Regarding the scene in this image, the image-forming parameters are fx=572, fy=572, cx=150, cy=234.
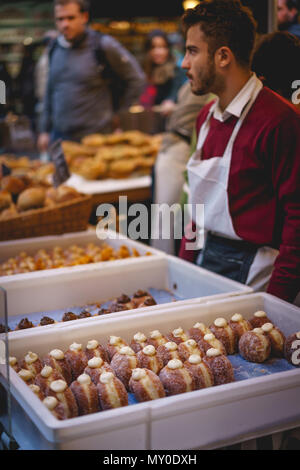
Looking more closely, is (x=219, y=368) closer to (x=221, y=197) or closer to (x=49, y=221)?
(x=221, y=197)

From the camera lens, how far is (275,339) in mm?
1712

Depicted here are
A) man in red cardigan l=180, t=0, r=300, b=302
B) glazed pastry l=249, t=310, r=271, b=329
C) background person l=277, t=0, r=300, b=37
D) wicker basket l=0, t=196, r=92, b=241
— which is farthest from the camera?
wicker basket l=0, t=196, r=92, b=241

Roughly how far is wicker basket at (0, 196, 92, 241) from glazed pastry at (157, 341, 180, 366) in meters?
1.52

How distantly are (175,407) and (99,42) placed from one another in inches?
172

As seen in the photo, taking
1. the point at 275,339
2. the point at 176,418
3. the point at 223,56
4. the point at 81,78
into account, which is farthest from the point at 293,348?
the point at 81,78

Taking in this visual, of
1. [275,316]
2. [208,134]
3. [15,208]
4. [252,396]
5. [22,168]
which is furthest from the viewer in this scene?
[22,168]

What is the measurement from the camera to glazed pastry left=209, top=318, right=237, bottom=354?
5.72 feet

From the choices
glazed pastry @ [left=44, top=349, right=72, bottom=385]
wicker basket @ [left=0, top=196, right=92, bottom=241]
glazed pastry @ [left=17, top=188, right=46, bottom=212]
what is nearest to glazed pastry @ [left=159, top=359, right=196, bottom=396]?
glazed pastry @ [left=44, top=349, right=72, bottom=385]

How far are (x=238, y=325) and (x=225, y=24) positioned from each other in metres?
1.14

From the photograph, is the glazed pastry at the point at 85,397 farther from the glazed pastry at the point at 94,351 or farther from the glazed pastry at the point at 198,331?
the glazed pastry at the point at 198,331

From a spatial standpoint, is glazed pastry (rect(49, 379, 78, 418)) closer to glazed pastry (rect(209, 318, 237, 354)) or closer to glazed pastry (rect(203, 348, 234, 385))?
glazed pastry (rect(203, 348, 234, 385))
